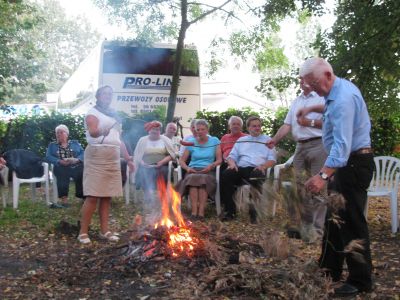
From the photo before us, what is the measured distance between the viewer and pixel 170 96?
1203 centimetres

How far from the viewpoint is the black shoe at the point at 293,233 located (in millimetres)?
5293

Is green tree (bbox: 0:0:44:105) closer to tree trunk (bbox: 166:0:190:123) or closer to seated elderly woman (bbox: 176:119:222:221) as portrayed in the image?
tree trunk (bbox: 166:0:190:123)

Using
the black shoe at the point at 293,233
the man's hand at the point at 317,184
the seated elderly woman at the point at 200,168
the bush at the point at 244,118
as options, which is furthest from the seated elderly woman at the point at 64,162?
the man's hand at the point at 317,184

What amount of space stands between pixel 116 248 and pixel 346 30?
13.9 ft

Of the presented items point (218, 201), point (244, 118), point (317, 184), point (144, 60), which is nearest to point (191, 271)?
point (317, 184)

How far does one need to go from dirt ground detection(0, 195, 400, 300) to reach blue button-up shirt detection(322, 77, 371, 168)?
3.25ft

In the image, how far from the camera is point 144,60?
42.7 feet

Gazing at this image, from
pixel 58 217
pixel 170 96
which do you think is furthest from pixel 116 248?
pixel 170 96

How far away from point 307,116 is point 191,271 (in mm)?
2382

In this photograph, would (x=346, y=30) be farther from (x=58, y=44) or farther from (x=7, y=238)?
(x=58, y=44)

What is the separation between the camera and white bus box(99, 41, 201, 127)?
41.7 ft

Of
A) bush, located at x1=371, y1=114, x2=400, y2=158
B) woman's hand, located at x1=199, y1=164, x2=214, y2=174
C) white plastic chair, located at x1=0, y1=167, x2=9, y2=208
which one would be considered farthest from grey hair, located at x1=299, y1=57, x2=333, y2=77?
bush, located at x1=371, y1=114, x2=400, y2=158

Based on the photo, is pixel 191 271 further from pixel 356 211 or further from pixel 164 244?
pixel 356 211

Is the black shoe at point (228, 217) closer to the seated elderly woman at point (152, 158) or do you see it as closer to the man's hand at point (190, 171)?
the man's hand at point (190, 171)
